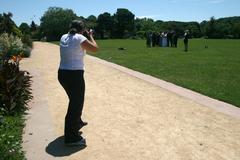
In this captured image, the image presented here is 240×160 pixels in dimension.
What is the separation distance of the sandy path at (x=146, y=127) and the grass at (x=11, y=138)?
0.19 m

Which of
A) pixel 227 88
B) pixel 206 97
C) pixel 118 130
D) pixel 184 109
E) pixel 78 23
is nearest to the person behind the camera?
pixel 78 23

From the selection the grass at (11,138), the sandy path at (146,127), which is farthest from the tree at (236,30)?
the grass at (11,138)

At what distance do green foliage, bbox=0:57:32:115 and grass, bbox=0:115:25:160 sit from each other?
34 cm

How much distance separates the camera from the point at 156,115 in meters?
8.13

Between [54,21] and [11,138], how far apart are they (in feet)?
Answer: 298

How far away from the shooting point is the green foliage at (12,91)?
798cm

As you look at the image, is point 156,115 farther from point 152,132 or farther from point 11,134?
point 11,134

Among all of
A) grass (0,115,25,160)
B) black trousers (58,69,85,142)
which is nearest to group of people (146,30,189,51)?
grass (0,115,25,160)

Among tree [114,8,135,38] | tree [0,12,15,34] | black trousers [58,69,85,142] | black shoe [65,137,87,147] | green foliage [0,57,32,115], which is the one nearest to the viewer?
black trousers [58,69,85,142]

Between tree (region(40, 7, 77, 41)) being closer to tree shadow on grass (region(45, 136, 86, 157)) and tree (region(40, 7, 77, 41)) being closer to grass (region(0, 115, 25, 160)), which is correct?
grass (region(0, 115, 25, 160))

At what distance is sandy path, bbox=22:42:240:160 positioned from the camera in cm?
582

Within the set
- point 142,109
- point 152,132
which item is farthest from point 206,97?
point 152,132

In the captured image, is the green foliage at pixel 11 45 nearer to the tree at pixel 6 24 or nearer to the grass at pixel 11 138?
the tree at pixel 6 24

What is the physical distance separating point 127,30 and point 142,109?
10258cm
